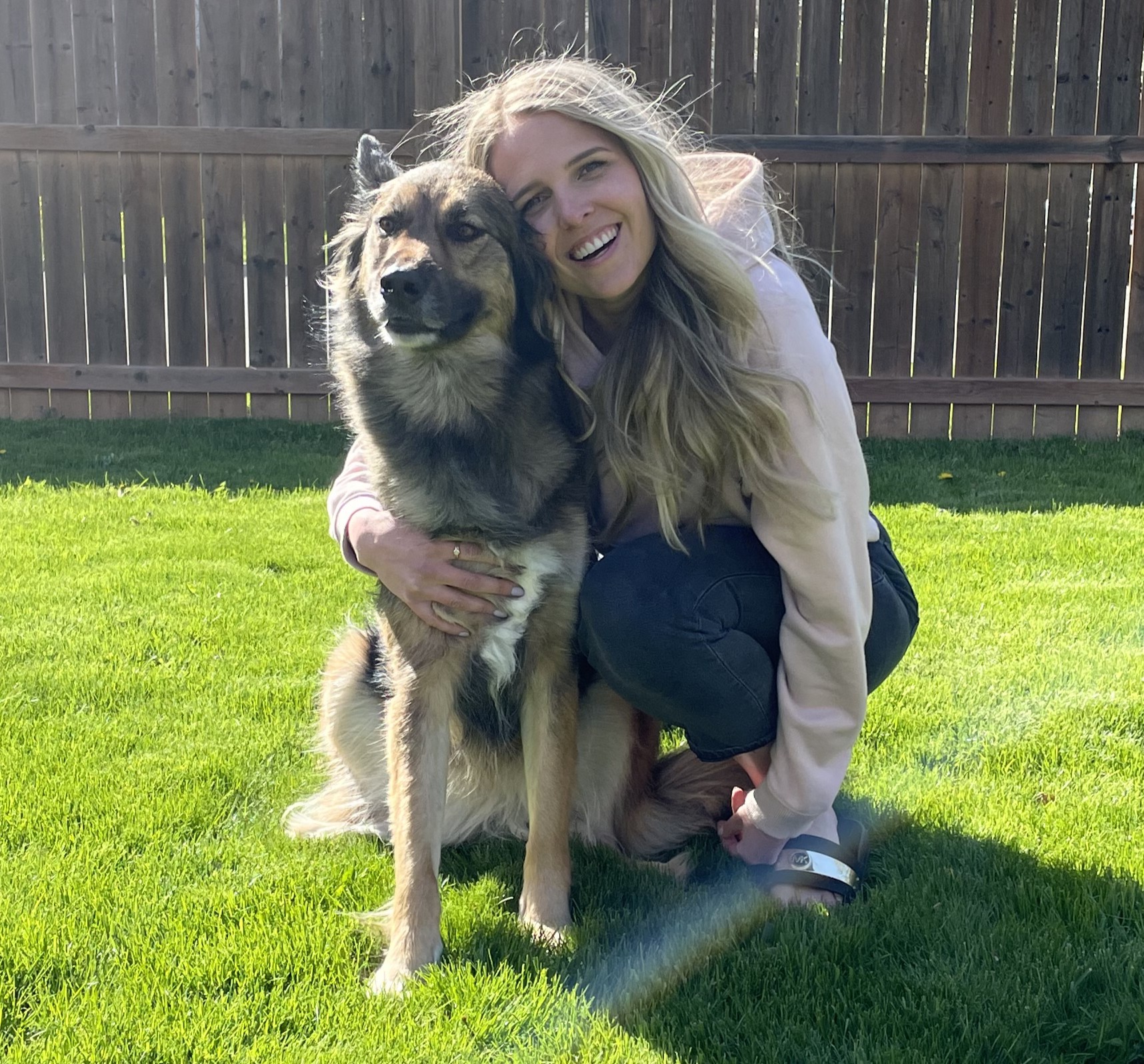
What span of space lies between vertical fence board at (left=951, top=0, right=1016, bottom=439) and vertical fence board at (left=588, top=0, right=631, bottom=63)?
70.9 inches

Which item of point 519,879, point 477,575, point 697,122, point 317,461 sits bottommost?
point 519,879

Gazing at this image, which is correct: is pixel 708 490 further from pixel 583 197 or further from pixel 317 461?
pixel 317 461

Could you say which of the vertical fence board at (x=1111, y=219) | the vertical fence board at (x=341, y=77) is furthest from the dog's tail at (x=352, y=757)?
the vertical fence board at (x=1111, y=219)

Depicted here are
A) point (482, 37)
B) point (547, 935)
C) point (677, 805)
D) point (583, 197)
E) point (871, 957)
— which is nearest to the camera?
point (871, 957)

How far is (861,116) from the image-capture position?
5684mm

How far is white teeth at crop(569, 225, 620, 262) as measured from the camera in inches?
81.0

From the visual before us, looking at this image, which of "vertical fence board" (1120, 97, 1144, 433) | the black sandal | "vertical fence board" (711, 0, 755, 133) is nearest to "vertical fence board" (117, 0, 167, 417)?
"vertical fence board" (711, 0, 755, 133)

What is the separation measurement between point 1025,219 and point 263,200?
4.07 metres

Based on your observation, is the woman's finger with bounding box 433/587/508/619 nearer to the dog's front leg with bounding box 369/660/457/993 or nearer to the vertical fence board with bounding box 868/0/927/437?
the dog's front leg with bounding box 369/660/457/993

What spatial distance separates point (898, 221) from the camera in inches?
226

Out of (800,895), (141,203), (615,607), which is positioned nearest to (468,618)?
(615,607)

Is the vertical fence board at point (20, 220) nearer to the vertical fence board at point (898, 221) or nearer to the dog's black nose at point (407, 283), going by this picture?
the vertical fence board at point (898, 221)

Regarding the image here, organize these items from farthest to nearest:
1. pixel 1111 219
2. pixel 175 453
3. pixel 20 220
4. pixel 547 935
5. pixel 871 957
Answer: pixel 20 220 < pixel 1111 219 < pixel 175 453 < pixel 547 935 < pixel 871 957

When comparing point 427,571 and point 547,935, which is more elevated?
point 427,571
